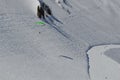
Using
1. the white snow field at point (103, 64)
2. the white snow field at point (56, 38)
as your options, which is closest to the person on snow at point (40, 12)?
the white snow field at point (56, 38)

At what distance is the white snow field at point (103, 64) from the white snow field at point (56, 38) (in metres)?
0.04

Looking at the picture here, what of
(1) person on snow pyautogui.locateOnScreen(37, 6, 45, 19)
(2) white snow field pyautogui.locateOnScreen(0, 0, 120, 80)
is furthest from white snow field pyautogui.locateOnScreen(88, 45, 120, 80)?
(1) person on snow pyautogui.locateOnScreen(37, 6, 45, 19)

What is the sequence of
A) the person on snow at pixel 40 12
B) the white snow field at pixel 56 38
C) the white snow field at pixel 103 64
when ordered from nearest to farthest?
the white snow field at pixel 56 38 < the white snow field at pixel 103 64 < the person on snow at pixel 40 12

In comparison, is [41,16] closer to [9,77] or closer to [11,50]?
[11,50]

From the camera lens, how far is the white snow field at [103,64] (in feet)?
19.7

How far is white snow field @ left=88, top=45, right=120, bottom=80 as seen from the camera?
19.7 feet

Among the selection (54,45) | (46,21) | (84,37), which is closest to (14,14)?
(46,21)

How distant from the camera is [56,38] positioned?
6.86m

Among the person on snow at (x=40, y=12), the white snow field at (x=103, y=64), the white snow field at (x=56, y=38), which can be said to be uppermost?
the person on snow at (x=40, y=12)

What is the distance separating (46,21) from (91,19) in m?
1.71

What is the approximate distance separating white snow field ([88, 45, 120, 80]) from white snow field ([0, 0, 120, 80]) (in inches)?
1.4

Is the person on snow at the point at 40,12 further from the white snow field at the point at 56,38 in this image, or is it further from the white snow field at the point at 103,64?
the white snow field at the point at 103,64

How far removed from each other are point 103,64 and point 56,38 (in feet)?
4.36

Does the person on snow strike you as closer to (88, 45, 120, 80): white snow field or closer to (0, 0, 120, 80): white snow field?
(0, 0, 120, 80): white snow field
